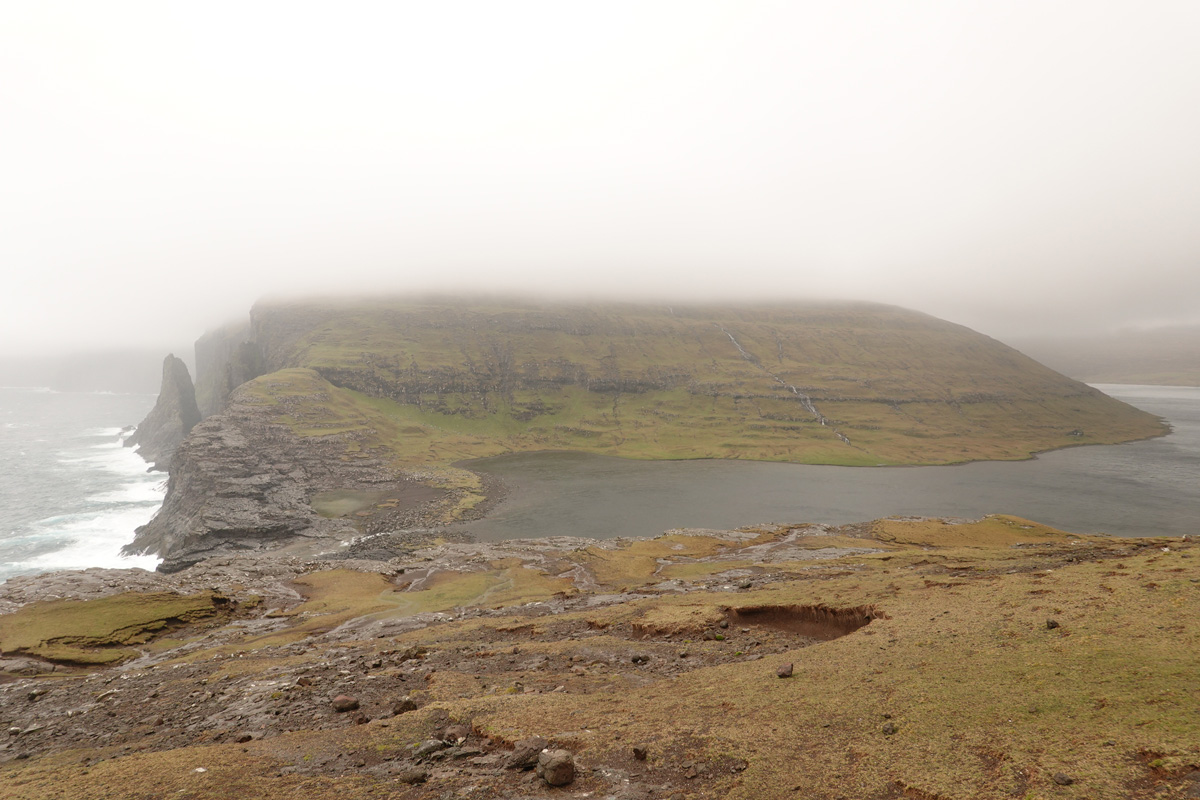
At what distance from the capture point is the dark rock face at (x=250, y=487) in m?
77.6

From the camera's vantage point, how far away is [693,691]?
17.2 metres

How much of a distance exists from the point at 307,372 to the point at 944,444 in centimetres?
22102

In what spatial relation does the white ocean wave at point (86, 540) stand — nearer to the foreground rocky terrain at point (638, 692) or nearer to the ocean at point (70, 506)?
the ocean at point (70, 506)

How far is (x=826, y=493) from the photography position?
110125 millimetres

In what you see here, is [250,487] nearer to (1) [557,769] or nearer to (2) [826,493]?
(1) [557,769]

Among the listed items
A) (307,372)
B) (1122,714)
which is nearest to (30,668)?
(1122,714)

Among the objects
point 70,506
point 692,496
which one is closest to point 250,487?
point 70,506

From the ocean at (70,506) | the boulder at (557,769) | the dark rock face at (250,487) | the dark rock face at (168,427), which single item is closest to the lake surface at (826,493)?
the dark rock face at (250,487)

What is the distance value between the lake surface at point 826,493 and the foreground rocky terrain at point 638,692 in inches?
1928

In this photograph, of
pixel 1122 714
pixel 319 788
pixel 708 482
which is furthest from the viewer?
pixel 708 482

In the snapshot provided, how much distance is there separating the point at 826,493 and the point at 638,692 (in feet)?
345

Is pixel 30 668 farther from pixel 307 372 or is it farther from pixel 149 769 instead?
pixel 307 372

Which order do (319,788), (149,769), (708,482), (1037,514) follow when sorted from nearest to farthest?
(319,788) → (149,769) → (1037,514) → (708,482)

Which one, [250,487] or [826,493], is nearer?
[250,487]
